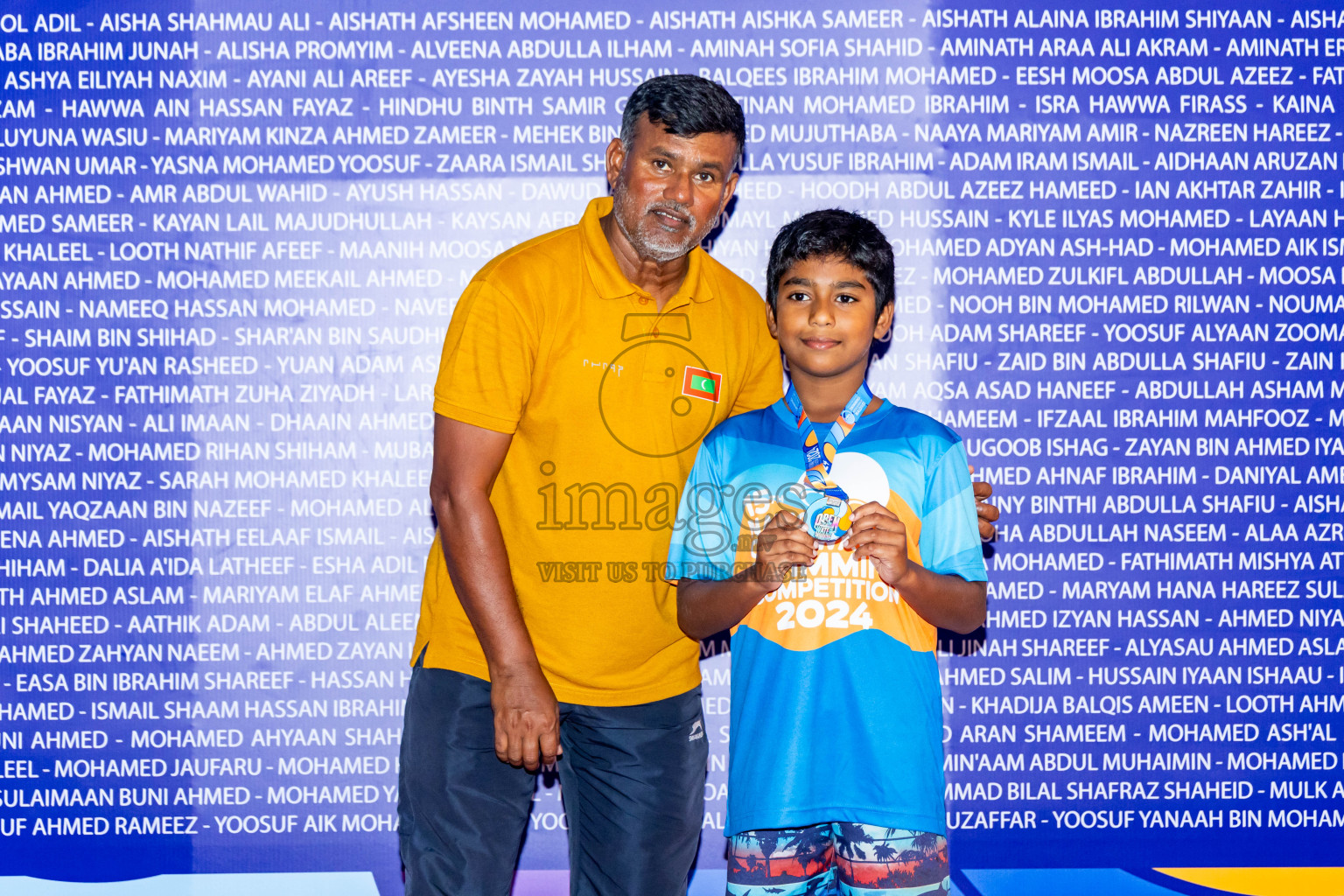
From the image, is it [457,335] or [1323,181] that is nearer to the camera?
[457,335]

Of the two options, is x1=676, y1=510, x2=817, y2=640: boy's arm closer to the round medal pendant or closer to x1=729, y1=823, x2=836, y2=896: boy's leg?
the round medal pendant

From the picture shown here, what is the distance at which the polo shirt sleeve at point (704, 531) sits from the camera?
190 centimetres

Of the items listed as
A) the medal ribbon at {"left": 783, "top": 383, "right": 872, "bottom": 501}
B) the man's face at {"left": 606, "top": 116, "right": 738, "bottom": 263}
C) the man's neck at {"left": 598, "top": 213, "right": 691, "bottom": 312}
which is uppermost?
the man's face at {"left": 606, "top": 116, "right": 738, "bottom": 263}

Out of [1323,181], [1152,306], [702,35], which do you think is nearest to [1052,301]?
[1152,306]

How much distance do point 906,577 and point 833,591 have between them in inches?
6.0

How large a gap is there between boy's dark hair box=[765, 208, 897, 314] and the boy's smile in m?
0.02

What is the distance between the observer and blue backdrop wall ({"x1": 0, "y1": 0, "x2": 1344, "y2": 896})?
2.62 meters

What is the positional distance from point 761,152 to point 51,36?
195 centimetres

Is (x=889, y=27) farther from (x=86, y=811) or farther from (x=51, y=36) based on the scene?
(x=86, y=811)

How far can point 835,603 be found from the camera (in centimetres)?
185

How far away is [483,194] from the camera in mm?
2637

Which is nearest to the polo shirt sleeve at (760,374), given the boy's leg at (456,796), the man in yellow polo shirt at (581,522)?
the man in yellow polo shirt at (581,522)

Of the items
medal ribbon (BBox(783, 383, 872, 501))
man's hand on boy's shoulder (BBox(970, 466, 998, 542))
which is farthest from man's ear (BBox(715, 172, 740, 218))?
man's hand on boy's shoulder (BBox(970, 466, 998, 542))

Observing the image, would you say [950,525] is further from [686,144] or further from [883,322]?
[686,144]
